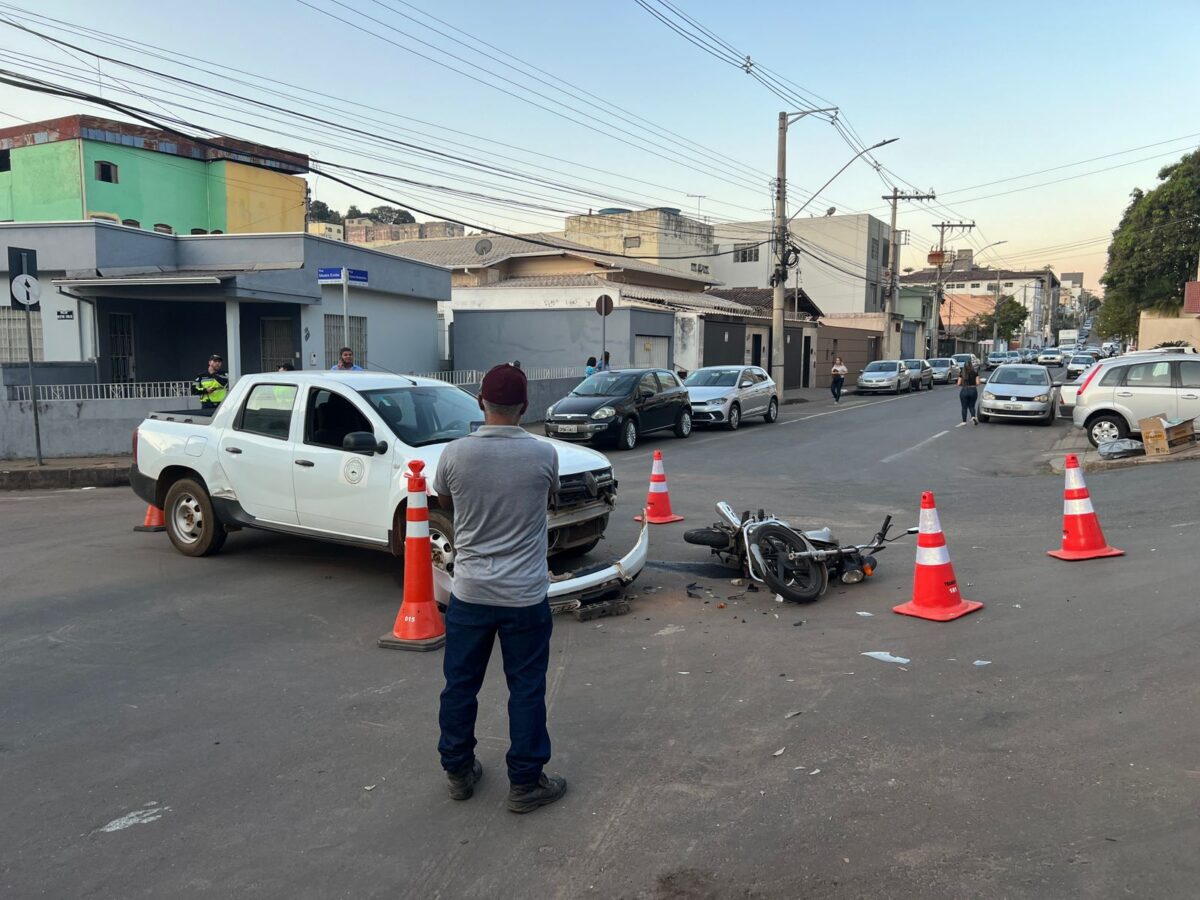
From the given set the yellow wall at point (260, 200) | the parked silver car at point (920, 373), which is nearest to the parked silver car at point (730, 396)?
the parked silver car at point (920, 373)

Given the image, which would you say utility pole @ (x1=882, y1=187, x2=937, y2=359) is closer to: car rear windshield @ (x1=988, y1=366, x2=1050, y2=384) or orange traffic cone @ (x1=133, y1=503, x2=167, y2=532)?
car rear windshield @ (x1=988, y1=366, x2=1050, y2=384)

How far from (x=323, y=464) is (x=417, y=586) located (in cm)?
204

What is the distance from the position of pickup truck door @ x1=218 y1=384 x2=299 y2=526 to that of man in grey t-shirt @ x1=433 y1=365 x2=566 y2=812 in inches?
170

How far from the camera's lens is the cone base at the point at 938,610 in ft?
20.1

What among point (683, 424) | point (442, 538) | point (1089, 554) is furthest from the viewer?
point (683, 424)

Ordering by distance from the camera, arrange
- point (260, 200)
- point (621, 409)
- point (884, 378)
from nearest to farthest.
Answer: point (621, 409) < point (884, 378) < point (260, 200)

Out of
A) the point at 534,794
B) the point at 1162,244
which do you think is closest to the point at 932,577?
the point at 534,794

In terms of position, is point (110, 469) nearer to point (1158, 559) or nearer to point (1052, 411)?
point (1158, 559)

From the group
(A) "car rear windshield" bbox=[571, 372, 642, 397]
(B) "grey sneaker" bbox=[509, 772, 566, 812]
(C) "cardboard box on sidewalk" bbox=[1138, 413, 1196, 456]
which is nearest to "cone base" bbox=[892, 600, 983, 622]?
(B) "grey sneaker" bbox=[509, 772, 566, 812]

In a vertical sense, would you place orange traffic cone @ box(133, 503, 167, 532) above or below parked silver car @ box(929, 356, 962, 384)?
below

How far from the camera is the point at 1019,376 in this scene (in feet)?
74.7

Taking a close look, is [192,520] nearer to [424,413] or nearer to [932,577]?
A: [424,413]

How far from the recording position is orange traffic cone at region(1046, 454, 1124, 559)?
7.65m

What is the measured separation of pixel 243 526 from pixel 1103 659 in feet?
22.4
